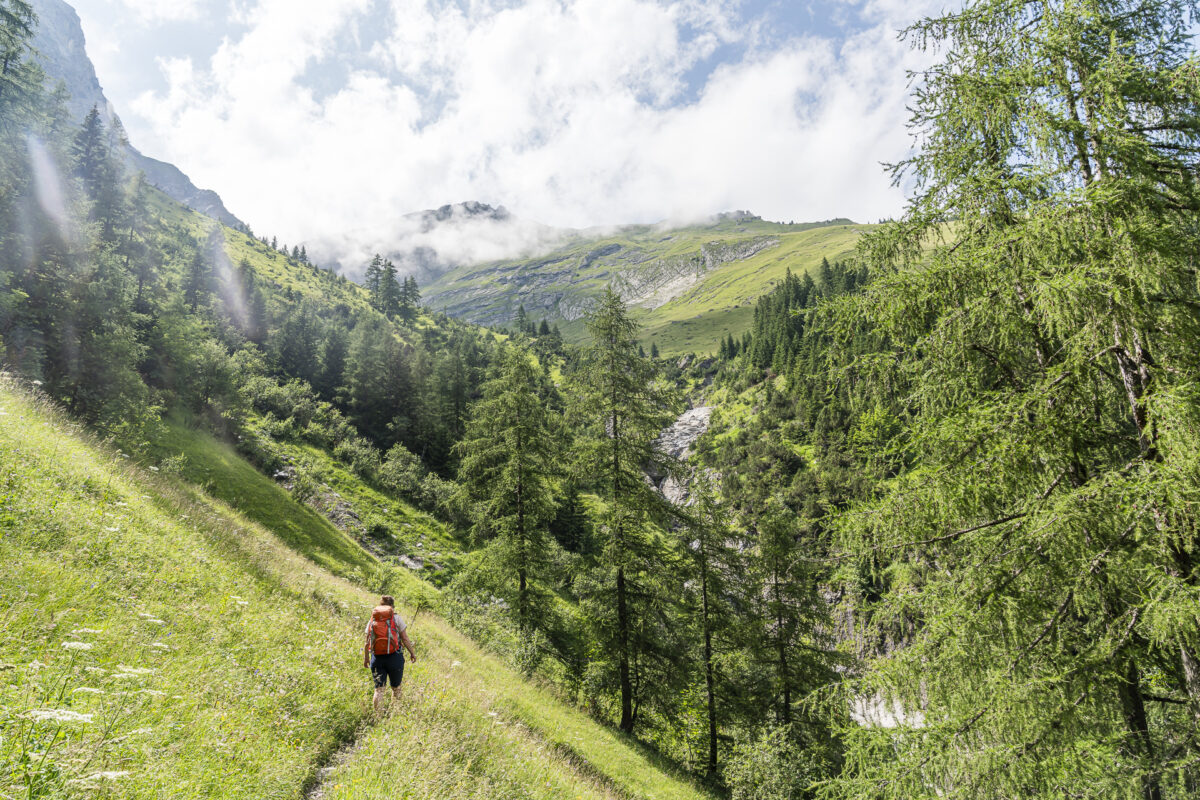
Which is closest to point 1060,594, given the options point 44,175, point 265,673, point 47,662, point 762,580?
point 265,673

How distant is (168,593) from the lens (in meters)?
7.09

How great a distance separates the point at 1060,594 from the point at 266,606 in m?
12.0

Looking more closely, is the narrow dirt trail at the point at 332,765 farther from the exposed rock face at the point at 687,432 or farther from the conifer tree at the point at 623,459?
the exposed rock face at the point at 687,432

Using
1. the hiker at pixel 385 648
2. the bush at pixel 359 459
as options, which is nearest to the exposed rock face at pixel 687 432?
the bush at pixel 359 459

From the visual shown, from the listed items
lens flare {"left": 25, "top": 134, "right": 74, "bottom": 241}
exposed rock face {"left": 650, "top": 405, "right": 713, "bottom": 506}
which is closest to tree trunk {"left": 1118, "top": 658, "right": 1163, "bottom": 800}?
lens flare {"left": 25, "top": 134, "right": 74, "bottom": 241}

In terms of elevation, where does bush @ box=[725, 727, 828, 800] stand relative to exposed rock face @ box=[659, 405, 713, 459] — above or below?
below

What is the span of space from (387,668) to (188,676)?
8.42 feet

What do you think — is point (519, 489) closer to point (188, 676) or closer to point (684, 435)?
point (188, 676)

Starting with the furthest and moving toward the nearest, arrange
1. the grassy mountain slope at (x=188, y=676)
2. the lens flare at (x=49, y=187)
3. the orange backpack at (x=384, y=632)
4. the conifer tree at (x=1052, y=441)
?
the lens flare at (x=49, y=187) < the orange backpack at (x=384, y=632) < the conifer tree at (x=1052, y=441) < the grassy mountain slope at (x=188, y=676)

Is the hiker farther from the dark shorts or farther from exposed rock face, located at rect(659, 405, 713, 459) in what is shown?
exposed rock face, located at rect(659, 405, 713, 459)

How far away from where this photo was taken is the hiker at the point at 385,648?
286 inches

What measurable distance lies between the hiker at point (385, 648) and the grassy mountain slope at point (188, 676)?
33cm

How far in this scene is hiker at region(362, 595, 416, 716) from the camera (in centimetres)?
725

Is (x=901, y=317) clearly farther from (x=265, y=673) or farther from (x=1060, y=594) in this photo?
(x=265, y=673)
